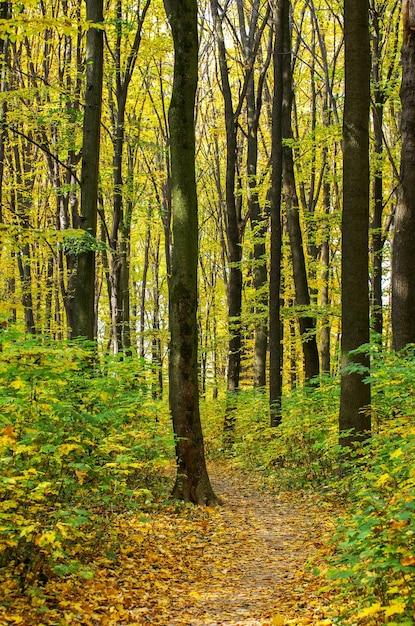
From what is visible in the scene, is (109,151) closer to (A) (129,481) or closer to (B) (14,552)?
(A) (129,481)

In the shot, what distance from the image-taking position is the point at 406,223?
32.0 ft

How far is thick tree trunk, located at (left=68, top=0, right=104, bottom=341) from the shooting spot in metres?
10.2

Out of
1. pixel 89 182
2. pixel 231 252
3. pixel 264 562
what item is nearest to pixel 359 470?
pixel 264 562

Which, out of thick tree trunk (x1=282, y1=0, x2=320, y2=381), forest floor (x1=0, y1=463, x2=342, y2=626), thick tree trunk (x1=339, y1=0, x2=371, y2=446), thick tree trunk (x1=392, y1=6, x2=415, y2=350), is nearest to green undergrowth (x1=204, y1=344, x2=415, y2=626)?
thick tree trunk (x1=339, y1=0, x2=371, y2=446)

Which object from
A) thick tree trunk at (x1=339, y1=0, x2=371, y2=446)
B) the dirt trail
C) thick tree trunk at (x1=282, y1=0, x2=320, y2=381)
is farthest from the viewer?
thick tree trunk at (x1=282, y1=0, x2=320, y2=381)

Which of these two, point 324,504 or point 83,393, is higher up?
point 83,393

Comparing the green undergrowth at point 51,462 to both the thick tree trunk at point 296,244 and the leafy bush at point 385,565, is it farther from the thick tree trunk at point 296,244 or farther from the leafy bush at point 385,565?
the thick tree trunk at point 296,244

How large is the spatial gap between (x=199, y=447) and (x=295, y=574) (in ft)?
10.4

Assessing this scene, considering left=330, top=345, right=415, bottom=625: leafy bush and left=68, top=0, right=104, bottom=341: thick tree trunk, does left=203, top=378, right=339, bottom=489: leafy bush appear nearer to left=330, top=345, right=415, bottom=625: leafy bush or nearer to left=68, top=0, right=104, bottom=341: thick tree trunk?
left=330, top=345, right=415, bottom=625: leafy bush

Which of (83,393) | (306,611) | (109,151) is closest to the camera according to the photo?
(306,611)

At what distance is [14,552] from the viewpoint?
4.56 meters

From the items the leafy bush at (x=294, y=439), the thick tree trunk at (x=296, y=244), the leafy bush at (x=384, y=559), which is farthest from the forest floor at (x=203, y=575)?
the thick tree trunk at (x=296, y=244)

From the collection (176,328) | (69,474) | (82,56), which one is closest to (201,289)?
(82,56)

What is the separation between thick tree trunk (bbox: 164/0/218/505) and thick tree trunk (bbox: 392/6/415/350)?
366cm
